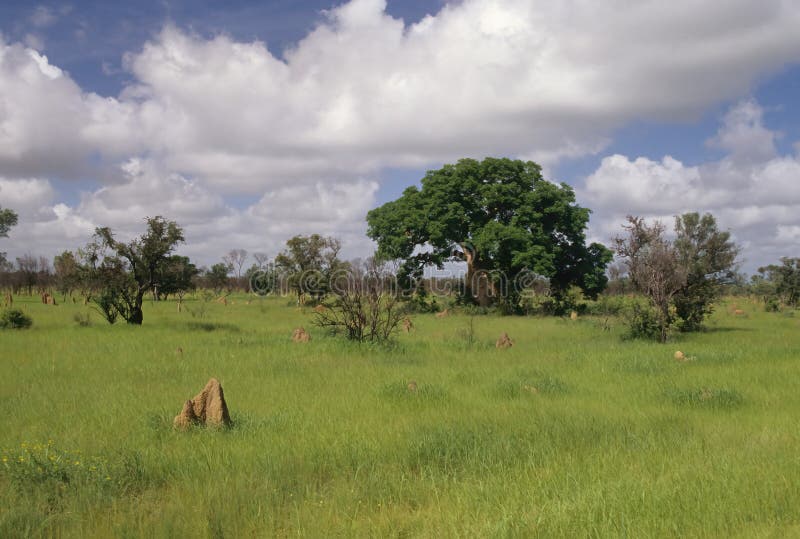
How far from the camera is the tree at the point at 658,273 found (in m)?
19.8

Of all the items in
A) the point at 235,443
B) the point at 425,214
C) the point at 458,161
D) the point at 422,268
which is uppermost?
the point at 458,161

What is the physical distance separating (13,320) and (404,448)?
19.0 metres

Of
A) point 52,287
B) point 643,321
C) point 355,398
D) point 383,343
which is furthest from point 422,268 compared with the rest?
point 52,287

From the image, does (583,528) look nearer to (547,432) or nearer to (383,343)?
(547,432)

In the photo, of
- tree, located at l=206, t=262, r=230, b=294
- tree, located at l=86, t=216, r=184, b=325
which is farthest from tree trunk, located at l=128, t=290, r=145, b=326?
tree, located at l=206, t=262, r=230, b=294

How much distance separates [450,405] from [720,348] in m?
11.1

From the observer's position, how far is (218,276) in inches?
3223

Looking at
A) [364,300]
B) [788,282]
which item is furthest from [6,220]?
[788,282]

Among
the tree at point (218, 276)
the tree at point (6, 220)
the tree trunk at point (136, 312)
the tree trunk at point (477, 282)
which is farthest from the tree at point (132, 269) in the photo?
the tree at point (218, 276)

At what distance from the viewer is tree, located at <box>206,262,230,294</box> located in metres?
81.7

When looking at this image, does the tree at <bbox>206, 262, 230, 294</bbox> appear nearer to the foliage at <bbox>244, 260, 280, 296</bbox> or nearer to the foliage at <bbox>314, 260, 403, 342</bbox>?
the foliage at <bbox>244, 260, 280, 296</bbox>

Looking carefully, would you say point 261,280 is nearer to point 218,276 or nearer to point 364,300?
point 218,276

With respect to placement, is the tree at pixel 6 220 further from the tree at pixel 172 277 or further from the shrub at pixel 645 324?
the shrub at pixel 645 324

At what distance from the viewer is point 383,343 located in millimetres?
16609
